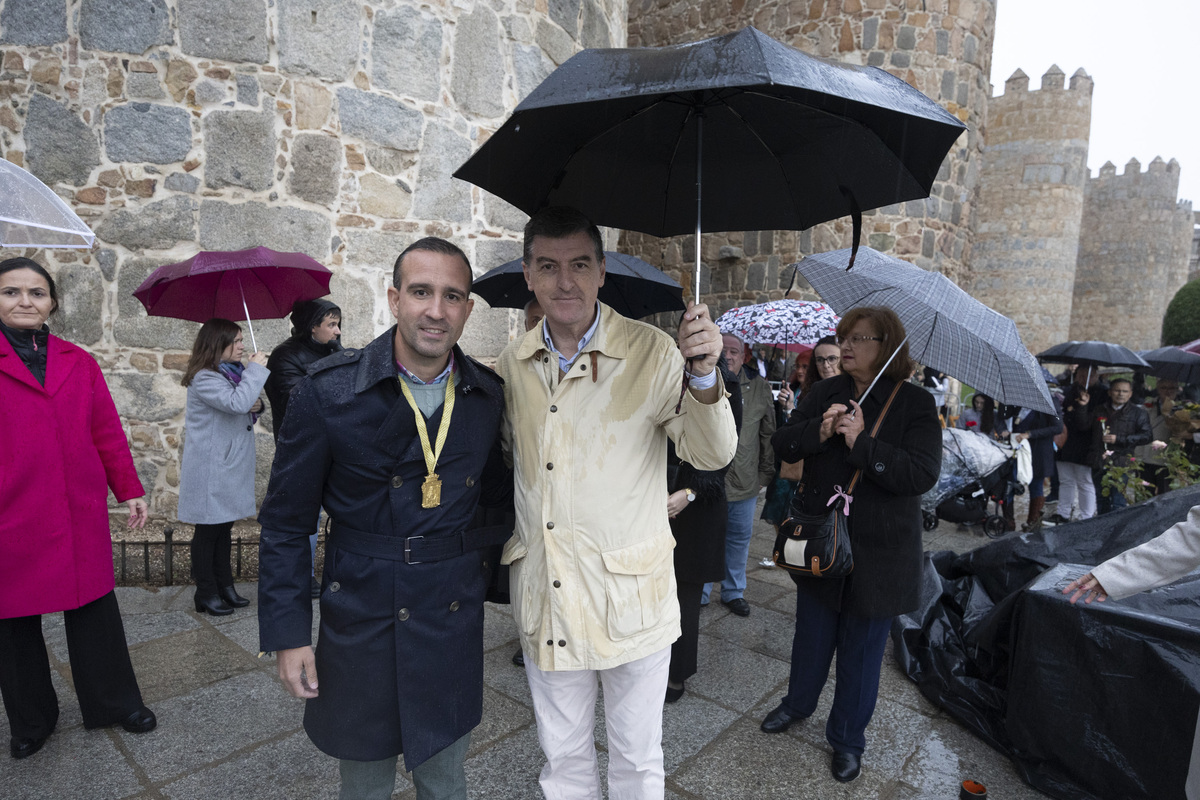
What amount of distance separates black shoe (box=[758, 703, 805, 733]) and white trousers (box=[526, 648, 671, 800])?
122 centimetres

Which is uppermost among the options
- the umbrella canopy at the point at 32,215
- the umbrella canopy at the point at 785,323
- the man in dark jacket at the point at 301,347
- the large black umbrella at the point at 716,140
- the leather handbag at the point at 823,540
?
the large black umbrella at the point at 716,140

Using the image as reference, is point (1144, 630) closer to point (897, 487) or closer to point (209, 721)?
point (897, 487)

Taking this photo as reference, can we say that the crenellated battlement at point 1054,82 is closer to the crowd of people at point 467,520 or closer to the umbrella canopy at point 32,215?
the crowd of people at point 467,520

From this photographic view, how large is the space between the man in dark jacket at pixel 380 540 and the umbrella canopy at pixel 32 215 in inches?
66.5

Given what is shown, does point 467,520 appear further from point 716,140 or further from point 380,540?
point 716,140

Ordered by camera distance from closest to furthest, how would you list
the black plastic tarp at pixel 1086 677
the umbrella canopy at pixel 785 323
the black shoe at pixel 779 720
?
1. the black plastic tarp at pixel 1086 677
2. the black shoe at pixel 779 720
3. the umbrella canopy at pixel 785 323

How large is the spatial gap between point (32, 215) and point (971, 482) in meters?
7.56

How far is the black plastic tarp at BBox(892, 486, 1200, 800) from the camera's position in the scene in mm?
2405

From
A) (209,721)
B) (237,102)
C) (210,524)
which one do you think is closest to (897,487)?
(209,721)

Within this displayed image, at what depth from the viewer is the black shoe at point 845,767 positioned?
8.80 ft

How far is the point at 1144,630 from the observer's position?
2494mm

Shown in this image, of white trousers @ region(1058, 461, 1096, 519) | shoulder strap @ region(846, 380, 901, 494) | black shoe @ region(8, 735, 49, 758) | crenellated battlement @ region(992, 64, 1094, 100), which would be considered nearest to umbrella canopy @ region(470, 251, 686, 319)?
shoulder strap @ region(846, 380, 901, 494)

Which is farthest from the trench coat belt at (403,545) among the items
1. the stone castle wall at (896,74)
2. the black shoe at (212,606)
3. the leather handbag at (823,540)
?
the stone castle wall at (896,74)

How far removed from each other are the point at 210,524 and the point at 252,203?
2.48 meters
